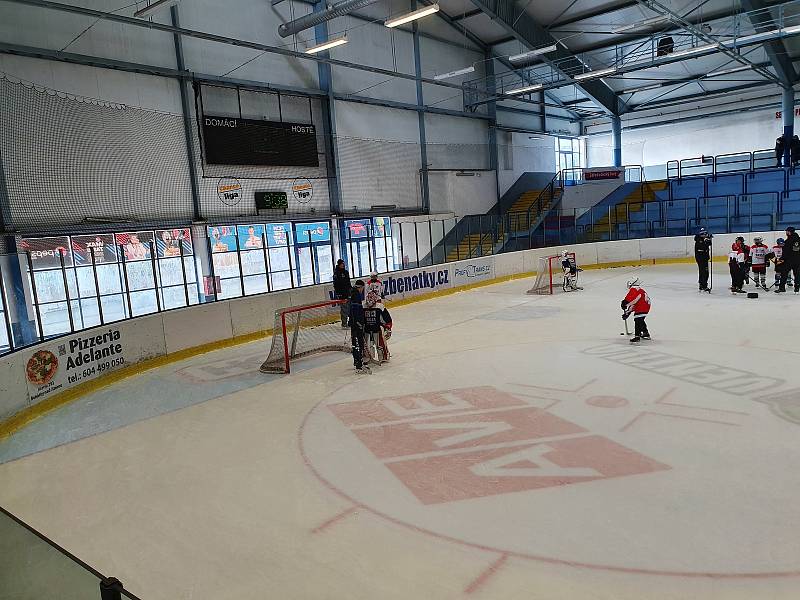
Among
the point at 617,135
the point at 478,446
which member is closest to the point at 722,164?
the point at 617,135

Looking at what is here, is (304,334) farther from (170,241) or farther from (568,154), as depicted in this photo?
(568,154)

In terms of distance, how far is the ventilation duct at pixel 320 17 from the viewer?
1677 cm

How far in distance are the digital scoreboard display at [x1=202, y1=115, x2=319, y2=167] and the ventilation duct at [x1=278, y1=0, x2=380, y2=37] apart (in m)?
3.16

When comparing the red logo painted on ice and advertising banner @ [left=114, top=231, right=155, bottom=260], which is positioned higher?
advertising banner @ [left=114, top=231, right=155, bottom=260]

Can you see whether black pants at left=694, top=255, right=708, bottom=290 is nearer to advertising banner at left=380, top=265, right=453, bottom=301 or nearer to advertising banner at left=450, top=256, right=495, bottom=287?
advertising banner at left=450, top=256, right=495, bottom=287

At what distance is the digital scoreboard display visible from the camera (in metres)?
18.6

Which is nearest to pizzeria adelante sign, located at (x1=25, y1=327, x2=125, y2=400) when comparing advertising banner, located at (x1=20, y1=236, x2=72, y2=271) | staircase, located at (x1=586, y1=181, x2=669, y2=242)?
advertising banner, located at (x1=20, y1=236, x2=72, y2=271)

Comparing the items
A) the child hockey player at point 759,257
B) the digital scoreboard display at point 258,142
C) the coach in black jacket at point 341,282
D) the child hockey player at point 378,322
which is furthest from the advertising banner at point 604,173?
the child hockey player at point 378,322

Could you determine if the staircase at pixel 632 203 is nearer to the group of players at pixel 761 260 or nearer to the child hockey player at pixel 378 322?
the group of players at pixel 761 260

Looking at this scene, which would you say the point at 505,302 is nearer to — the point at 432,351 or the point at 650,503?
the point at 432,351

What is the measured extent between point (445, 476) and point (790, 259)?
1389 centimetres

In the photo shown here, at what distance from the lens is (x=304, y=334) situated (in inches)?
443

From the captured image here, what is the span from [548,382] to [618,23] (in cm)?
2246

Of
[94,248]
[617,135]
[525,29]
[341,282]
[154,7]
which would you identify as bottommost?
[341,282]
